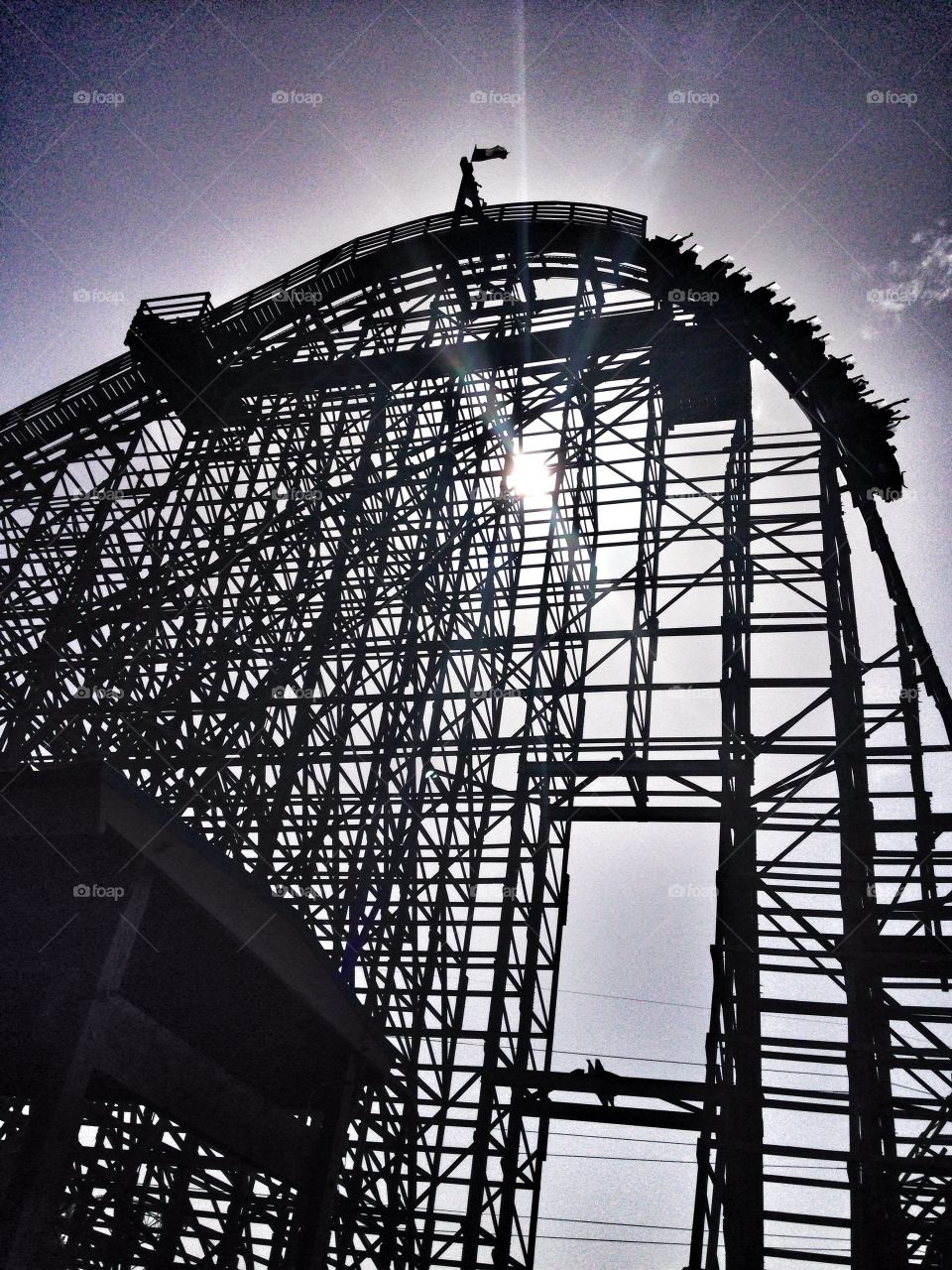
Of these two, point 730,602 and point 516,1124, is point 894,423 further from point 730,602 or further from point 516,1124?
point 516,1124

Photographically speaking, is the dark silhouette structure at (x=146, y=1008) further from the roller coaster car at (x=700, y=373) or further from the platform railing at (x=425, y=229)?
the platform railing at (x=425, y=229)

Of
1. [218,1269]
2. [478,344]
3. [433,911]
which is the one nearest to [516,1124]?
[433,911]

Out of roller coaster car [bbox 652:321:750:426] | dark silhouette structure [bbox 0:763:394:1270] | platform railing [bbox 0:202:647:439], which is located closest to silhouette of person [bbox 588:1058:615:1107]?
dark silhouette structure [bbox 0:763:394:1270]

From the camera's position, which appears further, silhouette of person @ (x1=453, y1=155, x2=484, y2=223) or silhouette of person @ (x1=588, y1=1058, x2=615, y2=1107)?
silhouette of person @ (x1=453, y1=155, x2=484, y2=223)

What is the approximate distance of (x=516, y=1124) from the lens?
10.1 metres

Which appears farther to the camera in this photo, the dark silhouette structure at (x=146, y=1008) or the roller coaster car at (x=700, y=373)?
the roller coaster car at (x=700, y=373)

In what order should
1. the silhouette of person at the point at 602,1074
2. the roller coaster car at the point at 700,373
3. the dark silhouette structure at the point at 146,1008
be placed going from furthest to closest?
the roller coaster car at the point at 700,373 → the silhouette of person at the point at 602,1074 → the dark silhouette structure at the point at 146,1008

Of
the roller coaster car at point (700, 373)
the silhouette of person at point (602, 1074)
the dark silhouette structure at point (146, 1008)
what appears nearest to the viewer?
the dark silhouette structure at point (146, 1008)

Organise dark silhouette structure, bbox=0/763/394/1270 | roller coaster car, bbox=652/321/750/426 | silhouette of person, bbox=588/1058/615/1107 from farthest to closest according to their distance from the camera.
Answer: roller coaster car, bbox=652/321/750/426 < silhouette of person, bbox=588/1058/615/1107 < dark silhouette structure, bbox=0/763/394/1270

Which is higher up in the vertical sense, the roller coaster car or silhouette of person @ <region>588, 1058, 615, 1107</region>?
the roller coaster car

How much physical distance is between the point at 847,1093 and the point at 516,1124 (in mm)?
3453

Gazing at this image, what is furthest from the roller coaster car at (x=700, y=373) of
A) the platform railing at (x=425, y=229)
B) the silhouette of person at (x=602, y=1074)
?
the silhouette of person at (x=602, y=1074)

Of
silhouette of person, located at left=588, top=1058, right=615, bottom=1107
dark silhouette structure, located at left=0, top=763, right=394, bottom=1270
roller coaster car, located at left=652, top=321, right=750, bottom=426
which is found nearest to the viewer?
dark silhouette structure, located at left=0, top=763, right=394, bottom=1270

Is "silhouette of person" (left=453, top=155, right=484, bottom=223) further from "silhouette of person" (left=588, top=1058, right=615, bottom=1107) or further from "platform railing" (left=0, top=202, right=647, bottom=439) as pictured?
"silhouette of person" (left=588, top=1058, right=615, bottom=1107)
